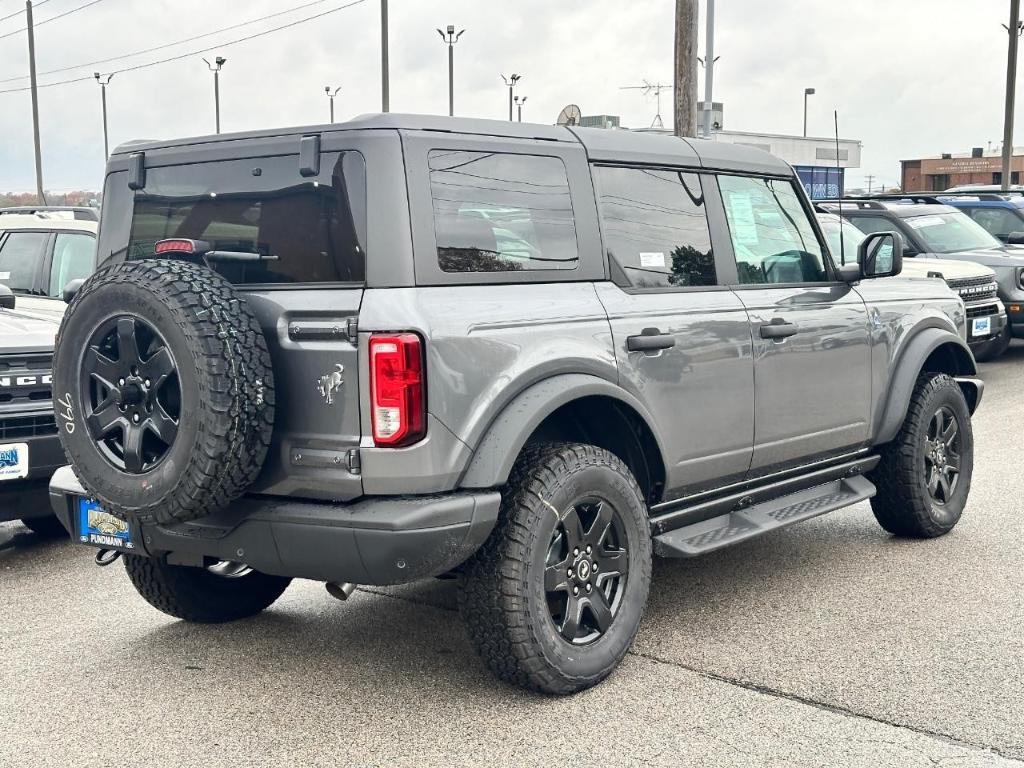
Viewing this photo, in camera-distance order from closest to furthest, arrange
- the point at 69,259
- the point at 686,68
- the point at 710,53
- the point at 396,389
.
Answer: the point at 396,389 < the point at 69,259 < the point at 686,68 < the point at 710,53

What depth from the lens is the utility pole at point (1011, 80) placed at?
3036cm

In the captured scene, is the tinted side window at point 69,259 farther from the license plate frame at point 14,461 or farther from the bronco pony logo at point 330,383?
the bronco pony logo at point 330,383

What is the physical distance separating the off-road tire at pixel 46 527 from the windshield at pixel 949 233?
1000 centimetres

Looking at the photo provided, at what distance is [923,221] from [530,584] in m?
11.3

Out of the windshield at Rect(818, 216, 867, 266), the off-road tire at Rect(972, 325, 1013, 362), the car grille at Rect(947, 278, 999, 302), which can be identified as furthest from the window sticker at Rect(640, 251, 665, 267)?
the off-road tire at Rect(972, 325, 1013, 362)

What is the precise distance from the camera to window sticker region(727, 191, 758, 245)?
5.25 m

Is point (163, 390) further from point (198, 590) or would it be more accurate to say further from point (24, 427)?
point (24, 427)

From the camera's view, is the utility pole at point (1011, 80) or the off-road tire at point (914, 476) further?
the utility pole at point (1011, 80)

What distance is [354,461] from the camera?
3.76 meters

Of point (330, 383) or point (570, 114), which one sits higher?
point (570, 114)

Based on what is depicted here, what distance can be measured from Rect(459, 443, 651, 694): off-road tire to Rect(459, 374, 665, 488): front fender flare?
0.41ft

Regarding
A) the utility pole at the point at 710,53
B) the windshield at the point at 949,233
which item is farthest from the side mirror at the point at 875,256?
the utility pole at the point at 710,53

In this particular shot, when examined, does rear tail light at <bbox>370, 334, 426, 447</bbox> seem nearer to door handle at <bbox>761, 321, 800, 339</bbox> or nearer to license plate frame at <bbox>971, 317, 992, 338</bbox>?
door handle at <bbox>761, 321, 800, 339</bbox>

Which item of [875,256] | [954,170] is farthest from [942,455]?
[954,170]
